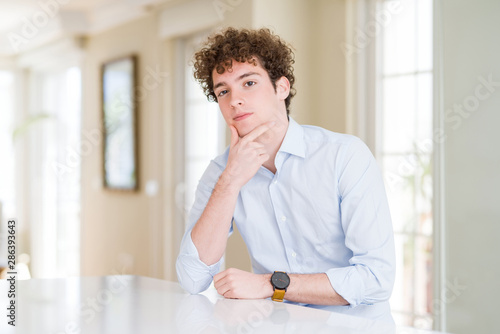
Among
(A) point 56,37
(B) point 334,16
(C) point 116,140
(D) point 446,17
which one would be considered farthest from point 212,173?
(A) point 56,37

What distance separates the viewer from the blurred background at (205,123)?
2477mm

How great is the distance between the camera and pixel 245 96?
1.65 m

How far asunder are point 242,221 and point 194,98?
8.96 ft

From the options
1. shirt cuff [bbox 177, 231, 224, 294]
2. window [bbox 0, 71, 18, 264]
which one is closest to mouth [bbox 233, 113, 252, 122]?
shirt cuff [bbox 177, 231, 224, 294]

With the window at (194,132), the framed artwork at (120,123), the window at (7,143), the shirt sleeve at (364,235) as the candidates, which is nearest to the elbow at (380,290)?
the shirt sleeve at (364,235)

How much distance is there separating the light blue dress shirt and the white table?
0.19 meters

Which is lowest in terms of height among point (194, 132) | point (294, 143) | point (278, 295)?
point (278, 295)

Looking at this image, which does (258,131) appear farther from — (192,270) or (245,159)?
(192,270)

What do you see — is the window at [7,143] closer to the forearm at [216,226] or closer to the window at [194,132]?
the window at [194,132]

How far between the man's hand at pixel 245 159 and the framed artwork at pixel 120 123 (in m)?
3.26

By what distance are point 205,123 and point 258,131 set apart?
101 inches

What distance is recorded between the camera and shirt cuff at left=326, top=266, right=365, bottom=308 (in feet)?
4.66

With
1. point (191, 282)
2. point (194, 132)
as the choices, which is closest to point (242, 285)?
point (191, 282)

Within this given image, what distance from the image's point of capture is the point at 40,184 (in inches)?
250
